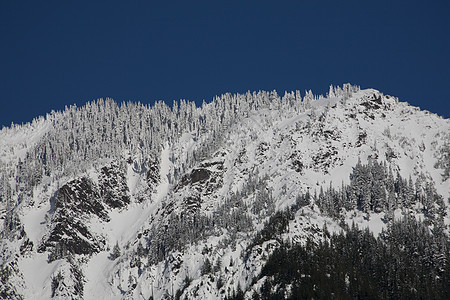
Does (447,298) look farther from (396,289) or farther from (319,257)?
(319,257)

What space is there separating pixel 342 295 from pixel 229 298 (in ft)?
119

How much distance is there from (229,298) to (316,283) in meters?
28.8

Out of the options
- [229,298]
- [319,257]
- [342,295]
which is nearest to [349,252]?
[319,257]

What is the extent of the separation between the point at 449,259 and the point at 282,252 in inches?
2033

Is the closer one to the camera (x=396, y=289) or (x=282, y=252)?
(x=396, y=289)

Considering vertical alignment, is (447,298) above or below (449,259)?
below

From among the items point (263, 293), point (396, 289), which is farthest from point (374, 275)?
point (263, 293)

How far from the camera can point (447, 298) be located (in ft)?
598

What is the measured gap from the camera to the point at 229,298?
7731 inches

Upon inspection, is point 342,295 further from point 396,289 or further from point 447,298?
point 447,298

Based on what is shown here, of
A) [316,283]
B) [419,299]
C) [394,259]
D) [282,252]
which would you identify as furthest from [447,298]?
[282,252]

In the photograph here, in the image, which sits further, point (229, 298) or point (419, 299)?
point (229, 298)

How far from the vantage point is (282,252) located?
199625 millimetres

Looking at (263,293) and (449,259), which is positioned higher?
(449,259)
